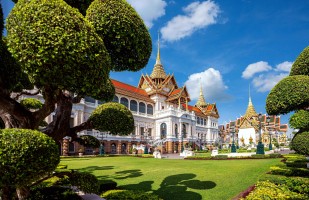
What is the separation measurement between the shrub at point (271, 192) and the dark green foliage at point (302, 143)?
182cm

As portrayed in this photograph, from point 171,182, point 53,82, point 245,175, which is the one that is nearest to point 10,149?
point 53,82

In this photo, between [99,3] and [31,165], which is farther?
[99,3]

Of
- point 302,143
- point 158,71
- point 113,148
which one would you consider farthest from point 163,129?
point 302,143

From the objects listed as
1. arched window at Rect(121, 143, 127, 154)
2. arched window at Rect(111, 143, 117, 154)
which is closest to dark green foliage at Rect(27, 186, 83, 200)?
arched window at Rect(111, 143, 117, 154)

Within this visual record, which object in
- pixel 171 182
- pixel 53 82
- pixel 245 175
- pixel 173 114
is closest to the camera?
pixel 53 82

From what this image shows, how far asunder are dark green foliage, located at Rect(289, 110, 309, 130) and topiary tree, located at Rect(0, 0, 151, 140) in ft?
28.1

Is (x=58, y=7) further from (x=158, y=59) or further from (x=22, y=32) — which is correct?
(x=158, y=59)

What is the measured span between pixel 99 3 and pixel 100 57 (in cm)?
171

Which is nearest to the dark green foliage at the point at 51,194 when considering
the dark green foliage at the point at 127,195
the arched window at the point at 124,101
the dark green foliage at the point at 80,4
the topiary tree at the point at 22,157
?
the dark green foliage at the point at 127,195

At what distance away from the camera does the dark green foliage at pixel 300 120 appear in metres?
10.4

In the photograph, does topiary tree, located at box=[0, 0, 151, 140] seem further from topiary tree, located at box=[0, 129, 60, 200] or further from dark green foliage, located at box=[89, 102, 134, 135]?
dark green foliage, located at box=[89, 102, 134, 135]

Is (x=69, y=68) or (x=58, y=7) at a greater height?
(x=58, y=7)

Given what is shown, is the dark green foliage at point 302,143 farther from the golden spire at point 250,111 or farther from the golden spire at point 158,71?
the golden spire at point 250,111

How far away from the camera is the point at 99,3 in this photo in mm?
5656
